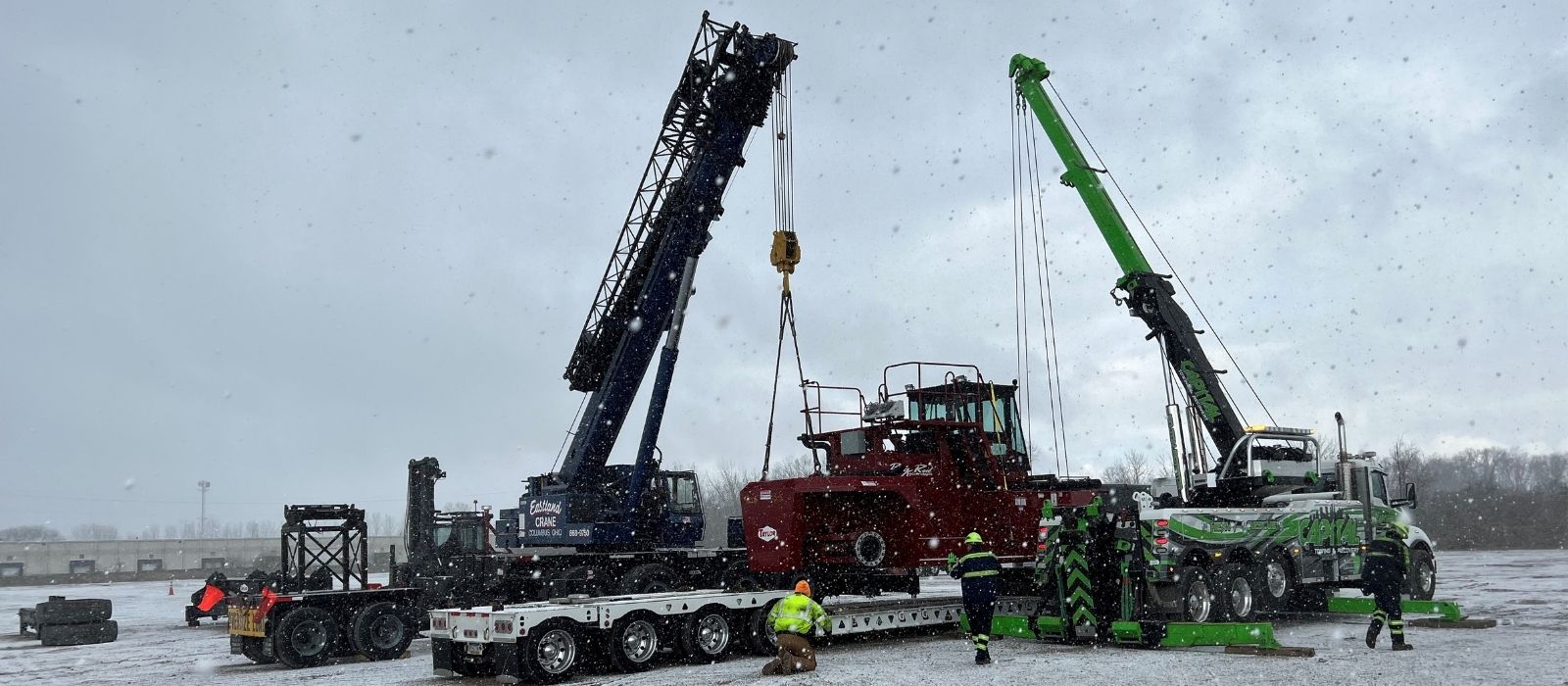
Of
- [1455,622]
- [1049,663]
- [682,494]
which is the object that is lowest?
[1455,622]

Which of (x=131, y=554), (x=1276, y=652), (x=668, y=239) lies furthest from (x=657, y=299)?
(x=131, y=554)

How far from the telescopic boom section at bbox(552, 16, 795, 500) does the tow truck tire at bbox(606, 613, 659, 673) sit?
7275 millimetres

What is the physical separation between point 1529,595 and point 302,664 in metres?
21.9

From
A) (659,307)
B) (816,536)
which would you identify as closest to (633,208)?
(659,307)

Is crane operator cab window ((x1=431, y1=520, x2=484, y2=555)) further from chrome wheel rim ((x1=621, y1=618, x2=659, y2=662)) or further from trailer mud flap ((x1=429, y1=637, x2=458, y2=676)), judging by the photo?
chrome wheel rim ((x1=621, y1=618, x2=659, y2=662))

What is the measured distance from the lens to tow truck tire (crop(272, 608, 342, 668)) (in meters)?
16.4

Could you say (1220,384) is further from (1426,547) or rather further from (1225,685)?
(1225,685)

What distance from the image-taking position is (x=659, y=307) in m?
21.4

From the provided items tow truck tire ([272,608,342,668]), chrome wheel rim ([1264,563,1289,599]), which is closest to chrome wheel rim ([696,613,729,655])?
tow truck tire ([272,608,342,668])

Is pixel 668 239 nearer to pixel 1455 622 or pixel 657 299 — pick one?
pixel 657 299

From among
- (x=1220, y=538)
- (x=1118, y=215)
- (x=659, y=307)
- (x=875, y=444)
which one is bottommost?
(x=1220, y=538)

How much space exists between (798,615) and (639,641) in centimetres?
231

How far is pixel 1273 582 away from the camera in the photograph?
1656cm

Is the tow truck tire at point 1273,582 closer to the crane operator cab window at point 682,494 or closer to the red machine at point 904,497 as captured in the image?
the red machine at point 904,497
